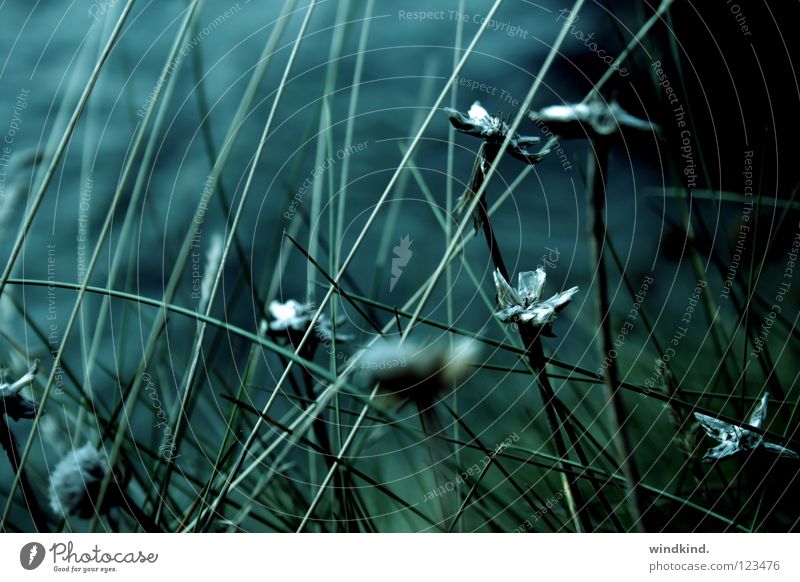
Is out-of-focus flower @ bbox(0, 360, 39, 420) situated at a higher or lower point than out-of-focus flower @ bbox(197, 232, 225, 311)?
lower

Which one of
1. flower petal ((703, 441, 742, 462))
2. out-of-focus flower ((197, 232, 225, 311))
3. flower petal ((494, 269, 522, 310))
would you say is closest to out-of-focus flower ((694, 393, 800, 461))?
flower petal ((703, 441, 742, 462))

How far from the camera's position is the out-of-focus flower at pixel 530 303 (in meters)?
0.29

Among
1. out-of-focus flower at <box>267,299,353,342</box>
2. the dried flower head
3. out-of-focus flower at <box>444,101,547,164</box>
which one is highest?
out-of-focus flower at <box>444,101,547,164</box>

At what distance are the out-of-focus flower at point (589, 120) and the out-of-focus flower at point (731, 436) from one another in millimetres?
136

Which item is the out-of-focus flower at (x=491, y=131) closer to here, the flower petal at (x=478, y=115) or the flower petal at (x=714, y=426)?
the flower petal at (x=478, y=115)

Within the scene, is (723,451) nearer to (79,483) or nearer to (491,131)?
(491,131)

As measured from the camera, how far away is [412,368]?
0.36 meters

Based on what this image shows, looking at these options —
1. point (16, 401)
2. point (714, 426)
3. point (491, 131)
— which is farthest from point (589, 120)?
point (16, 401)

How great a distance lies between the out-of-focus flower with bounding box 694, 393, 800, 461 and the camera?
327mm

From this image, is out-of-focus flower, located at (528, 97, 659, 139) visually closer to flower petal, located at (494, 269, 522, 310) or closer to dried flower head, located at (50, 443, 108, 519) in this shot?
flower petal, located at (494, 269, 522, 310)

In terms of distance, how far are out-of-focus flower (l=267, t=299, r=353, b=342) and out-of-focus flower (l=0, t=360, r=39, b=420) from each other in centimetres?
11

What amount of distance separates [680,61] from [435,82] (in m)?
0.13
